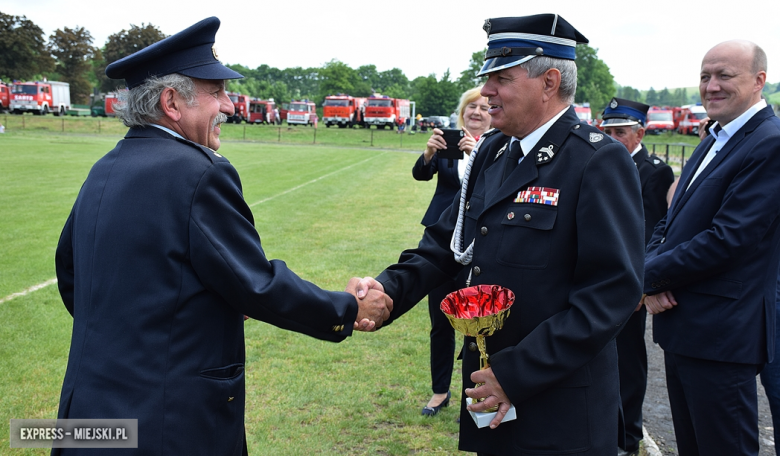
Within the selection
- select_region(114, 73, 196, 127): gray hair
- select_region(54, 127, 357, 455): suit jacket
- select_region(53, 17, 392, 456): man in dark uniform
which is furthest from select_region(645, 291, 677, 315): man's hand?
select_region(114, 73, 196, 127): gray hair

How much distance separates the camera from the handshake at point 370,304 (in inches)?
121

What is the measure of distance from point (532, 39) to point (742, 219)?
4.94ft

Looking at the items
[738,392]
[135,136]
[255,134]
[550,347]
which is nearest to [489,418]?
[550,347]

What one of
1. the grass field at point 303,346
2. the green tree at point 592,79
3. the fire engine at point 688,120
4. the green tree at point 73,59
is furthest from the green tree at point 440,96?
the grass field at point 303,346

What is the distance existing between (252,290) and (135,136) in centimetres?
79

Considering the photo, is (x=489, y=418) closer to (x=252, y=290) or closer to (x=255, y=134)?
(x=252, y=290)

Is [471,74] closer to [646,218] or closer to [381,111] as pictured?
[381,111]

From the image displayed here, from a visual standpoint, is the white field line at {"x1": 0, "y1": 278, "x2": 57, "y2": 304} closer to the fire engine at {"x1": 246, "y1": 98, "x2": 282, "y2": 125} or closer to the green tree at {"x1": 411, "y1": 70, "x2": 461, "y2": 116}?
the fire engine at {"x1": 246, "y1": 98, "x2": 282, "y2": 125}

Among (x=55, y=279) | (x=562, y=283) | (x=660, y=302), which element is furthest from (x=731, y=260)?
(x=55, y=279)

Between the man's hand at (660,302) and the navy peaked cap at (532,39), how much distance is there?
1555mm

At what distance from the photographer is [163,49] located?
2377 millimetres

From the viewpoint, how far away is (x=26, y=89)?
51.3 metres

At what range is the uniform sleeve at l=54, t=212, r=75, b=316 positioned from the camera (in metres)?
2.63

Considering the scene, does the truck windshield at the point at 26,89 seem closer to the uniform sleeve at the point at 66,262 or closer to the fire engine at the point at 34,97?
the fire engine at the point at 34,97
